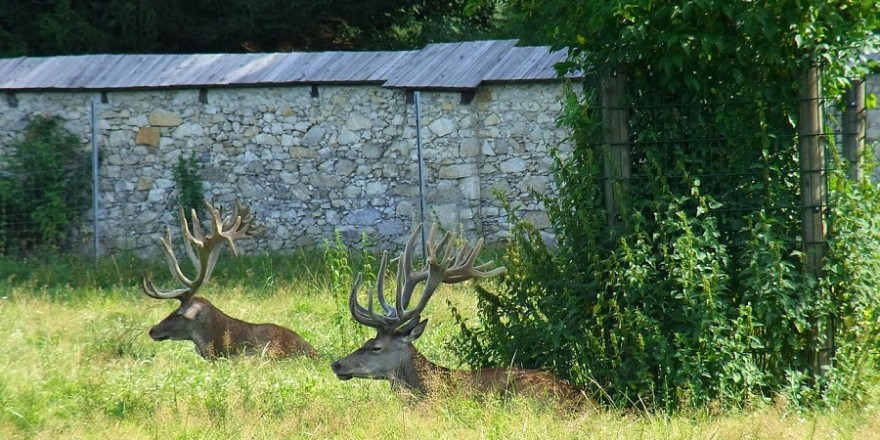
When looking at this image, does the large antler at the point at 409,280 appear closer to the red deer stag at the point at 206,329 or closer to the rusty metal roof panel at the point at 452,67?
the red deer stag at the point at 206,329

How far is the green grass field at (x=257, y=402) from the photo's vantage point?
6379 millimetres

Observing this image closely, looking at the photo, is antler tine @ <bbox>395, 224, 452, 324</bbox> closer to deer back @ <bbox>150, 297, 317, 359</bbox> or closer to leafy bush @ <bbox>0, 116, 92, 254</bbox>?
deer back @ <bbox>150, 297, 317, 359</bbox>

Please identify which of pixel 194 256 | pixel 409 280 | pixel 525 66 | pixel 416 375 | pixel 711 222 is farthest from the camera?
pixel 525 66

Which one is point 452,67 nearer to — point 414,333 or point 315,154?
point 315,154

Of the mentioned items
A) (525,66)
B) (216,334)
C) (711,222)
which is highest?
(525,66)

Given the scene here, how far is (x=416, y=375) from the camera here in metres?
7.73

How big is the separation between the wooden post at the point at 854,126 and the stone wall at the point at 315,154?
7.76m

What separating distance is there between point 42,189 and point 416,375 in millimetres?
9781

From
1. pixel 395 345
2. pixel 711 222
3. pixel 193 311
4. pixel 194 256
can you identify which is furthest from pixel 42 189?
pixel 711 222

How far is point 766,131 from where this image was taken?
693cm

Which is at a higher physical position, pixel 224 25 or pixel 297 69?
pixel 224 25

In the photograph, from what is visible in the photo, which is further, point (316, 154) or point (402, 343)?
point (316, 154)

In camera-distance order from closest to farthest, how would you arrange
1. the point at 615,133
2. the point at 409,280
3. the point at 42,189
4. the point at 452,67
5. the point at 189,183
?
the point at 615,133 → the point at 409,280 → the point at 452,67 → the point at 42,189 → the point at 189,183

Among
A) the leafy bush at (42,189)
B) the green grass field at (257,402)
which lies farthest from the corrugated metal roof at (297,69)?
the green grass field at (257,402)
